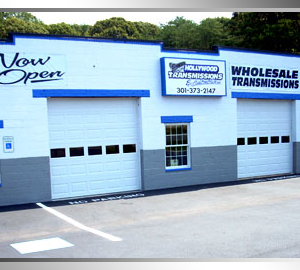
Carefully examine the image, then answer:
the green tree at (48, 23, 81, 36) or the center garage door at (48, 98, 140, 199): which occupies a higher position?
the green tree at (48, 23, 81, 36)

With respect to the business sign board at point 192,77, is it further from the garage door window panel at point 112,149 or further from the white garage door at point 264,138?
the garage door window panel at point 112,149

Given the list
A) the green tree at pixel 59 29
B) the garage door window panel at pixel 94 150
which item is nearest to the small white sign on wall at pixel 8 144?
the garage door window panel at pixel 94 150

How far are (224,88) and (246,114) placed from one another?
6.14 ft

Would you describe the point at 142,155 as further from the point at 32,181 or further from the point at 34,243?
the point at 34,243

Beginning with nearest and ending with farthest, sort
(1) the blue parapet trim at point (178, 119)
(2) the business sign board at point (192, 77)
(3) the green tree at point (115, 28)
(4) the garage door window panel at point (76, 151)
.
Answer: (4) the garage door window panel at point (76, 151)
(2) the business sign board at point (192, 77)
(1) the blue parapet trim at point (178, 119)
(3) the green tree at point (115, 28)

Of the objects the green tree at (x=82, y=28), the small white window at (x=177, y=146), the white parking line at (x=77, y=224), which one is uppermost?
the green tree at (x=82, y=28)

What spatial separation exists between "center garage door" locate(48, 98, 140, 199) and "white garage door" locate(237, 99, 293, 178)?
5.09 m

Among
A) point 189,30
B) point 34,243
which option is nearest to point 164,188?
point 34,243

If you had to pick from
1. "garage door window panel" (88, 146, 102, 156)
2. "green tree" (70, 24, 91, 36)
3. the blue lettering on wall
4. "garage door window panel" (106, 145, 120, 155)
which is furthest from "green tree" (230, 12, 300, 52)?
"green tree" (70, 24, 91, 36)

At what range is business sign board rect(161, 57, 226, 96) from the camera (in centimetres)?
1380

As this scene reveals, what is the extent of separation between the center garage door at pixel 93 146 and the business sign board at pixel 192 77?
5.09 ft

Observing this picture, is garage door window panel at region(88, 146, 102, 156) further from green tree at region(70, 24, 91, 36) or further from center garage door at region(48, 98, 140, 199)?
green tree at region(70, 24, 91, 36)

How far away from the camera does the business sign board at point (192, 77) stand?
13805 mm

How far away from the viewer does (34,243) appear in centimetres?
782
